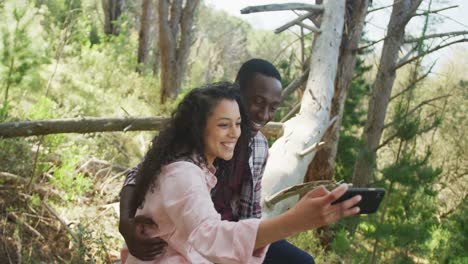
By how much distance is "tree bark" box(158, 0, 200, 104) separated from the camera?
11.4m

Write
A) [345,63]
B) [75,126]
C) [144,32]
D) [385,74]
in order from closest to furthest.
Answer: [75,126] < [345,63] < [385,74] < [144,32]

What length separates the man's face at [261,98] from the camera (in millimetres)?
2502

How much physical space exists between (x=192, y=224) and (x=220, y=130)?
44 centimetres

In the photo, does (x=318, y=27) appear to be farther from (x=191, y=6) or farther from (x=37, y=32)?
(x=191, y=6)

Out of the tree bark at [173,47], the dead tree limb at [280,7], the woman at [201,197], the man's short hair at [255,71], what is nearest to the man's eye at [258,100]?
the man's short hair at [255,71]

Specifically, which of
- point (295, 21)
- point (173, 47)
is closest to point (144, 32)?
point (173, 47)

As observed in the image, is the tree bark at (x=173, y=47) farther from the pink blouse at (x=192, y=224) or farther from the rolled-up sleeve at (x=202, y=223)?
the rolled-up sleeve at (x=202, y=223)

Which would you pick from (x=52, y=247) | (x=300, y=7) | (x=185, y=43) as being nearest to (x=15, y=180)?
(x=52, y=247)

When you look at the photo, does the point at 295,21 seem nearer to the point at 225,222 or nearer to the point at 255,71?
the point at 255,71

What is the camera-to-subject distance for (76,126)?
373 centimetres

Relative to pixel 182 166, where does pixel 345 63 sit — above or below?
above

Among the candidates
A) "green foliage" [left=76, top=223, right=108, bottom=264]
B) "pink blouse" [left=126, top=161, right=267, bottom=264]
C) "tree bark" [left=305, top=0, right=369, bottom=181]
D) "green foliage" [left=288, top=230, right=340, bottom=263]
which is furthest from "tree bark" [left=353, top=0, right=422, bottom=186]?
"pink blouse" [left=126, top=161, right=267, bottom=264]

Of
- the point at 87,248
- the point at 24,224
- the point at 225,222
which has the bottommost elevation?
the point at 24,224

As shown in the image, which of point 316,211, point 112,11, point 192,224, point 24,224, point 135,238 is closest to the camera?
point 316,211
